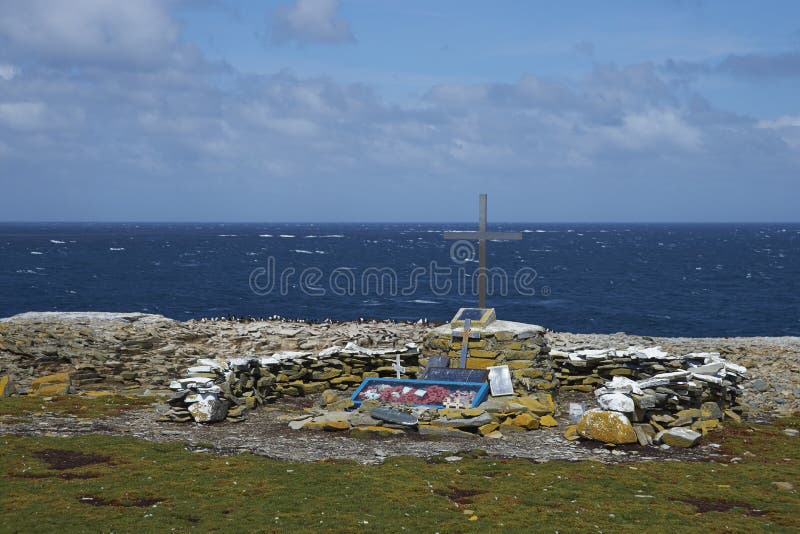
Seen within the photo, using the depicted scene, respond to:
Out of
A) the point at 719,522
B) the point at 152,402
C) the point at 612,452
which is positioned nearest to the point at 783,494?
the point at 719,522

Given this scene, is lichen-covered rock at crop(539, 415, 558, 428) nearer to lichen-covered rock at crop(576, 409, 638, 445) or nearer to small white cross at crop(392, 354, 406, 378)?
lichen-covered rock at crop(576, 409, 638, 445)

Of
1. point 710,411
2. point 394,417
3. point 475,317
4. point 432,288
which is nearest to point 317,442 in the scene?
point 394,417

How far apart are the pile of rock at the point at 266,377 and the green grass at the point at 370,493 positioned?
2.28m

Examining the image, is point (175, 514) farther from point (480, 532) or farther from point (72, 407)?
point (72, 407)

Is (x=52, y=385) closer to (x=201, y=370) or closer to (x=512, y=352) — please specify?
(x=201, y=370)

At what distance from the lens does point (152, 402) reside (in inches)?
668

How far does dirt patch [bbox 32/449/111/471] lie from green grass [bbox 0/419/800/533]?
3cm

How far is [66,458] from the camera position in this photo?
1179 cm

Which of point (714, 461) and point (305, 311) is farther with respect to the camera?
point (305, 311)

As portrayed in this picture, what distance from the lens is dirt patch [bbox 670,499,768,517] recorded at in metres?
9.64

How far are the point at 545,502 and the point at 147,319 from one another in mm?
27010

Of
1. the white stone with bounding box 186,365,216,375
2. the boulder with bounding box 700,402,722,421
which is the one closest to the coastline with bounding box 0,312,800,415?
the boulder with bounding box 700,402,722,421

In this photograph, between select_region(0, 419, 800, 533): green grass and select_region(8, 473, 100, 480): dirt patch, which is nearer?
select_region(0, 419, 800, 533): green grass

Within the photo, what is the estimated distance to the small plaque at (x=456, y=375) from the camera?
16.8 m
